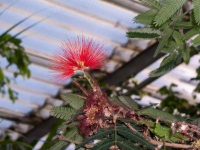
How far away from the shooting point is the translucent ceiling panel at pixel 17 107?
17.1 ft

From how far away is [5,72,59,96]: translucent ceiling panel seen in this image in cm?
478

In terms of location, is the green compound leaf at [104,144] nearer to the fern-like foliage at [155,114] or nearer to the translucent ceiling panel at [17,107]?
the fern-like foliage at [155,114]

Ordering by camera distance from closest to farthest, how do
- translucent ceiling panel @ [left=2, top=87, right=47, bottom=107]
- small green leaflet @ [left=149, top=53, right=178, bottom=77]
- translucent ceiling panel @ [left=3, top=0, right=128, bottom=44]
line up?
1. small green leaflet @ [left=149, top=53, right=178, bottom=77]
2. translucent ceiling panel @ [left=3, top=0, right=128, bottom=44]
3. translucent ceiling panel @ [left=2, top=87, right=47, bottom=107]

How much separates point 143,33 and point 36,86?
4079mm

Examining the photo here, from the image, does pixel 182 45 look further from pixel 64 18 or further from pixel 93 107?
pixel 64 18

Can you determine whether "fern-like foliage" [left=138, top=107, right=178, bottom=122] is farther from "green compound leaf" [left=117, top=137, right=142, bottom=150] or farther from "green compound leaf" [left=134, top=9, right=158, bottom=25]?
"green compound leaf" [left=134, top=9, right=158, bottom=25]

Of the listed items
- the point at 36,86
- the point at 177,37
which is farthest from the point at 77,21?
the point at 177,37

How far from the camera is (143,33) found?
0.92 meters

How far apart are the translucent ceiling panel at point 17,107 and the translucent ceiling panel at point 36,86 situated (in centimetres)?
38

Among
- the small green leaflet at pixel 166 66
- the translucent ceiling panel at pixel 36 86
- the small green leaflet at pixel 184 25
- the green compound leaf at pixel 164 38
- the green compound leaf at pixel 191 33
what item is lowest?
the small green leaflet at pixel 166 66

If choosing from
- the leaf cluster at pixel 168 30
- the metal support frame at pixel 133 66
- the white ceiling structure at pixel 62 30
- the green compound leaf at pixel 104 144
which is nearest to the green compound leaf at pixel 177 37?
the leaf cluster at pixel 168 30

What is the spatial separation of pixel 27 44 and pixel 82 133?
11.5 feet

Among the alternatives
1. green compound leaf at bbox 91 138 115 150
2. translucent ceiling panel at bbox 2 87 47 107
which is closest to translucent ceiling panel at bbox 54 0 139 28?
translucent ceiling panel at bbox 2 87 47 107

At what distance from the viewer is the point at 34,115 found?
17.8ft
